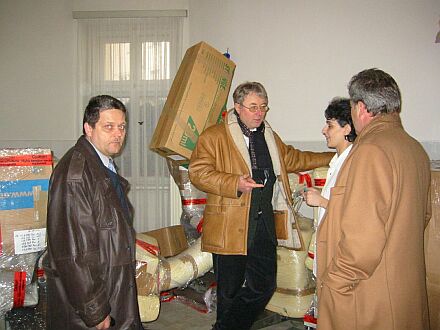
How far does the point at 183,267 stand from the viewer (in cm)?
258

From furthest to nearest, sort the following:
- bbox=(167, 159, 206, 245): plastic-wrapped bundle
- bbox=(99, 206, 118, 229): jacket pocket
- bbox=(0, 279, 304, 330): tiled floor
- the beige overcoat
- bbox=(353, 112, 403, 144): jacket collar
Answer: bbox=(167, 159, 206, 245): plastic-wrapped bundle < bbox=(0, 279, 304, 330): tiled floor < bbox=(99, 206, 118, 229): jacket pocket < bbox=(353, 112, 403, 144): jacket collar < the beige overcoat

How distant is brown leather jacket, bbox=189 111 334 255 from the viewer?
1997 mm

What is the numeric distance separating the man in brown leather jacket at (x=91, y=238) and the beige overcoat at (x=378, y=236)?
2.54 feet

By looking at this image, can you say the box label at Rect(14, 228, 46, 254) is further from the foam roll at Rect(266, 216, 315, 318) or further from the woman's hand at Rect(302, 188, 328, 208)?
the foam roll at Rect(266, 216, 315, 318)

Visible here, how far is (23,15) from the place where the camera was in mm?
3891

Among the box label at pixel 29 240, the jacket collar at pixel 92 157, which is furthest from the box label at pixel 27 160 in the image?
the jacket collar at pixel 92 157

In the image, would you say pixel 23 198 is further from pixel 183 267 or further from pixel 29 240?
pixel 183 267

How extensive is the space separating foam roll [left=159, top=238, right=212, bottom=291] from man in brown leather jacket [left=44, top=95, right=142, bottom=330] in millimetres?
955

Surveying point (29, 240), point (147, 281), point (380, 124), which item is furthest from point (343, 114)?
point (29, 240)

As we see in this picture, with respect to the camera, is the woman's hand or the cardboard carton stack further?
the cardboard carton stack

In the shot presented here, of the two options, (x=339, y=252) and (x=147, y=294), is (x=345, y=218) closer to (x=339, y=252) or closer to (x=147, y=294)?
(x=339, y=252)

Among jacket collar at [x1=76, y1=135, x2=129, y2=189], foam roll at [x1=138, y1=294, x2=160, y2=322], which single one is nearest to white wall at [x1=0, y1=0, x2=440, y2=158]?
foam roll at [x1=138, y1=294, x2=160, y2=322]

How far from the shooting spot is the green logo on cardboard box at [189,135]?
2547 millimetres

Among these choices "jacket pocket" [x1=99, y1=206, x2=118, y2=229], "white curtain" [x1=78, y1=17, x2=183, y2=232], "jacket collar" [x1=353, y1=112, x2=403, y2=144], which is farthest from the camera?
"white curtain" [x1=78, y1=17, x2=183, y2=232]
